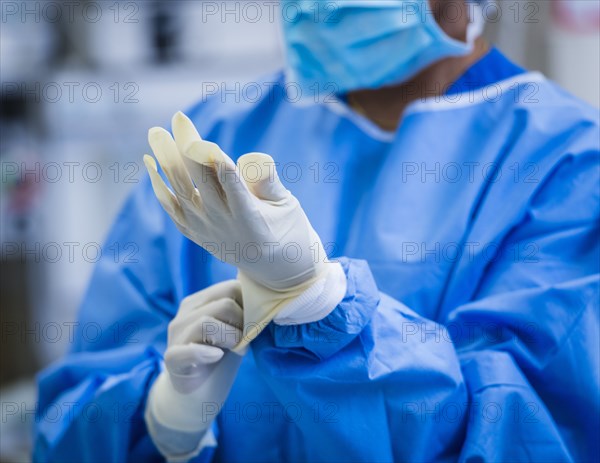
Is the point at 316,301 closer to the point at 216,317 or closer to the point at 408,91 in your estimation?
the point at 216,317

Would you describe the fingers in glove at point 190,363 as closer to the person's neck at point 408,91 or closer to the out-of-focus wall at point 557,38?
the person's neck at point 408,91

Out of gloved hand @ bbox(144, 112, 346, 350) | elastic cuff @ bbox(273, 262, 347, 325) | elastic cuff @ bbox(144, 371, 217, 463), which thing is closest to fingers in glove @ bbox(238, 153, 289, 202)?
gloved hand @ bbox(144, 112, 346, 350)

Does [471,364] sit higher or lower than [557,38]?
lower

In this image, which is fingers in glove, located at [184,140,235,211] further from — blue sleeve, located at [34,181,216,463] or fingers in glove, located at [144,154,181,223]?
blue sleeve, located at [34,181,216,463]

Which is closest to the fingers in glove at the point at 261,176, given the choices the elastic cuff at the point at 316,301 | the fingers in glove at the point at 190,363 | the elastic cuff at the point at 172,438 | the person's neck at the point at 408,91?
the elastic cuff at the point at 316,301

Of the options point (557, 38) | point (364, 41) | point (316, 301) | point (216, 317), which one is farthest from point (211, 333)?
point (557, 38)

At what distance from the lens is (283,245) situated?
79cm

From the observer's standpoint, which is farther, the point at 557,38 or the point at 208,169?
the point at 557,38

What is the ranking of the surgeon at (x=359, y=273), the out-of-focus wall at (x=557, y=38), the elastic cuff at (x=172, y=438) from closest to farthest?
the surgeon at (x=359, y=273)
the elastic cuff at (x=172, y=438)
the out-of-focus wall at (x=557, y=38)

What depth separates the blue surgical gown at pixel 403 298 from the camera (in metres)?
0.89

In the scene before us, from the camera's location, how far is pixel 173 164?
79cm

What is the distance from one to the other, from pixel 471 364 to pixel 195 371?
1.11 ft

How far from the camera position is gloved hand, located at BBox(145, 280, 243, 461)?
0.89 metres

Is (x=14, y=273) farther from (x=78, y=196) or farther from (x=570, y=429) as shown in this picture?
(x=570, y=429)
